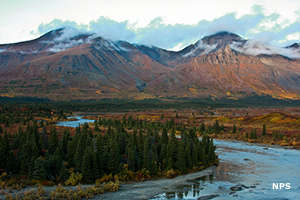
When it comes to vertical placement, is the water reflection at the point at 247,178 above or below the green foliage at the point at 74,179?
below

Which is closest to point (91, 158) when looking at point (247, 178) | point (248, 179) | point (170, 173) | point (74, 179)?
point (74, 179)

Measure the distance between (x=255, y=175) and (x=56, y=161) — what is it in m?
32.3

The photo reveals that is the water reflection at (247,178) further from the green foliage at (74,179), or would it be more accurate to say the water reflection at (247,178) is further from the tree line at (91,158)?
the green foliage at (74,179)

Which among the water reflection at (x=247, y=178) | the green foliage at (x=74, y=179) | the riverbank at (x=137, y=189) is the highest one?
the green foliage at (x=74, y=179)

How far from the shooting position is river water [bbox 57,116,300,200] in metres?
42.7

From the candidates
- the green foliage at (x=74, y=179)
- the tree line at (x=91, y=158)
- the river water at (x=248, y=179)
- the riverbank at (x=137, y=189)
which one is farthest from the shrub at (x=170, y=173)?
the green foliage at (x=74, y=179)

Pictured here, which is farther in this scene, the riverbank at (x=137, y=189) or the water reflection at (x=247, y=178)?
the water reflection at (x=247, y=178)

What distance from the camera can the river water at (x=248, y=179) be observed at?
42.7 m

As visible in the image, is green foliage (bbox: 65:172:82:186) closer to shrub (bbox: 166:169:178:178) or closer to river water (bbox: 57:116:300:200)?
river water (bbox: 57:116:300:200)

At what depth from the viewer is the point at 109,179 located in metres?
47.3

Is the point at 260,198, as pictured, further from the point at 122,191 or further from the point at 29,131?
the point at 29,131

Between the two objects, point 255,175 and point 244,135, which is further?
point 244,135

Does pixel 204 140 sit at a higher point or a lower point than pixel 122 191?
higher

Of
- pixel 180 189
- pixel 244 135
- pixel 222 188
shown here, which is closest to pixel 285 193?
pixel 222 188
